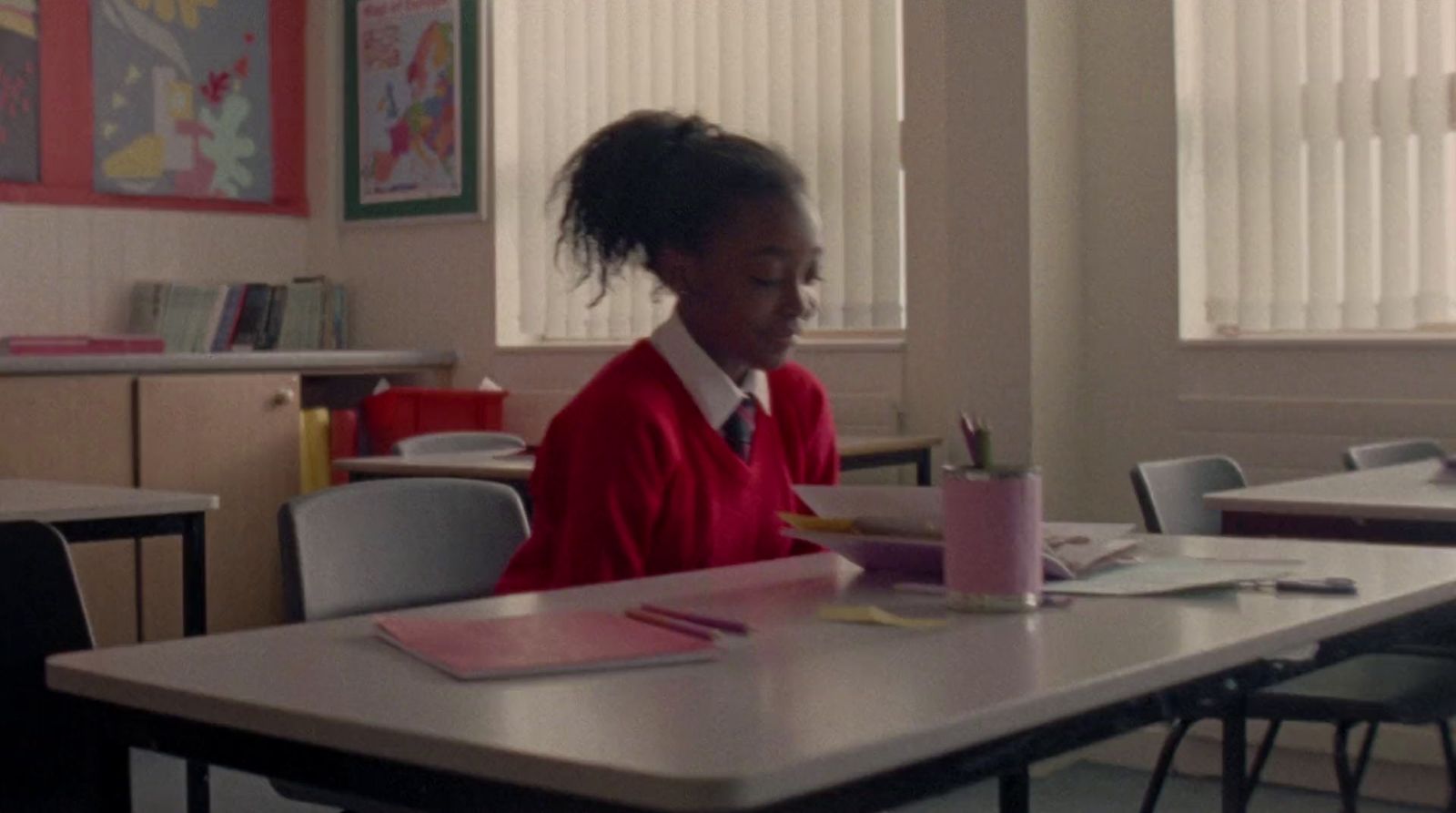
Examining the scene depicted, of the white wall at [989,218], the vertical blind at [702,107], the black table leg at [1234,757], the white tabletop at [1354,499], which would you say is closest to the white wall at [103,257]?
the vertical blind at [702,107]

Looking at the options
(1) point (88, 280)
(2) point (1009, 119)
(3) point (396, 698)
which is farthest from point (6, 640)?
(1) point (88, 280)

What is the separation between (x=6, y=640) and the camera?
1823mm

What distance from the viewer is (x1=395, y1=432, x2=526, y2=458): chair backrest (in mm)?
3883

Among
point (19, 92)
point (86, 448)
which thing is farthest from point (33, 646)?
point (19, 92)

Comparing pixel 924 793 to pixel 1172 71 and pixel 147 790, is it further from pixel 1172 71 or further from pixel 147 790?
pixel 1172 71

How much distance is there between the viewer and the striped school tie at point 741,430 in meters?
1.96

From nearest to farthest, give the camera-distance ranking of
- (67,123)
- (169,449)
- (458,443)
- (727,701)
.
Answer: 1. (727,701)
2. (458,443)
3. (169,449)
4. (67,123)

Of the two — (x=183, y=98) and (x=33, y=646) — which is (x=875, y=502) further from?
(x=183, y=98)

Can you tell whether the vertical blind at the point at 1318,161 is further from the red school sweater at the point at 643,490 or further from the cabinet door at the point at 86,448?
the cabinet door at the point at 86,448

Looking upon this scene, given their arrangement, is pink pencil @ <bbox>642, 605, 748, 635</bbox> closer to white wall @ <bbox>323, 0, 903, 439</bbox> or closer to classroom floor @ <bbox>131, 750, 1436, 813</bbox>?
classroom floor @ <bbox>131, 750, 1436, 813</bbox>

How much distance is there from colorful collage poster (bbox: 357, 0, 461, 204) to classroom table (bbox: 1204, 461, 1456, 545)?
331 cm

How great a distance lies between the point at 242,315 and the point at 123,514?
9.51 ft

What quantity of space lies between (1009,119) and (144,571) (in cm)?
246

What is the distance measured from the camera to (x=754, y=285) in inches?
79.0
